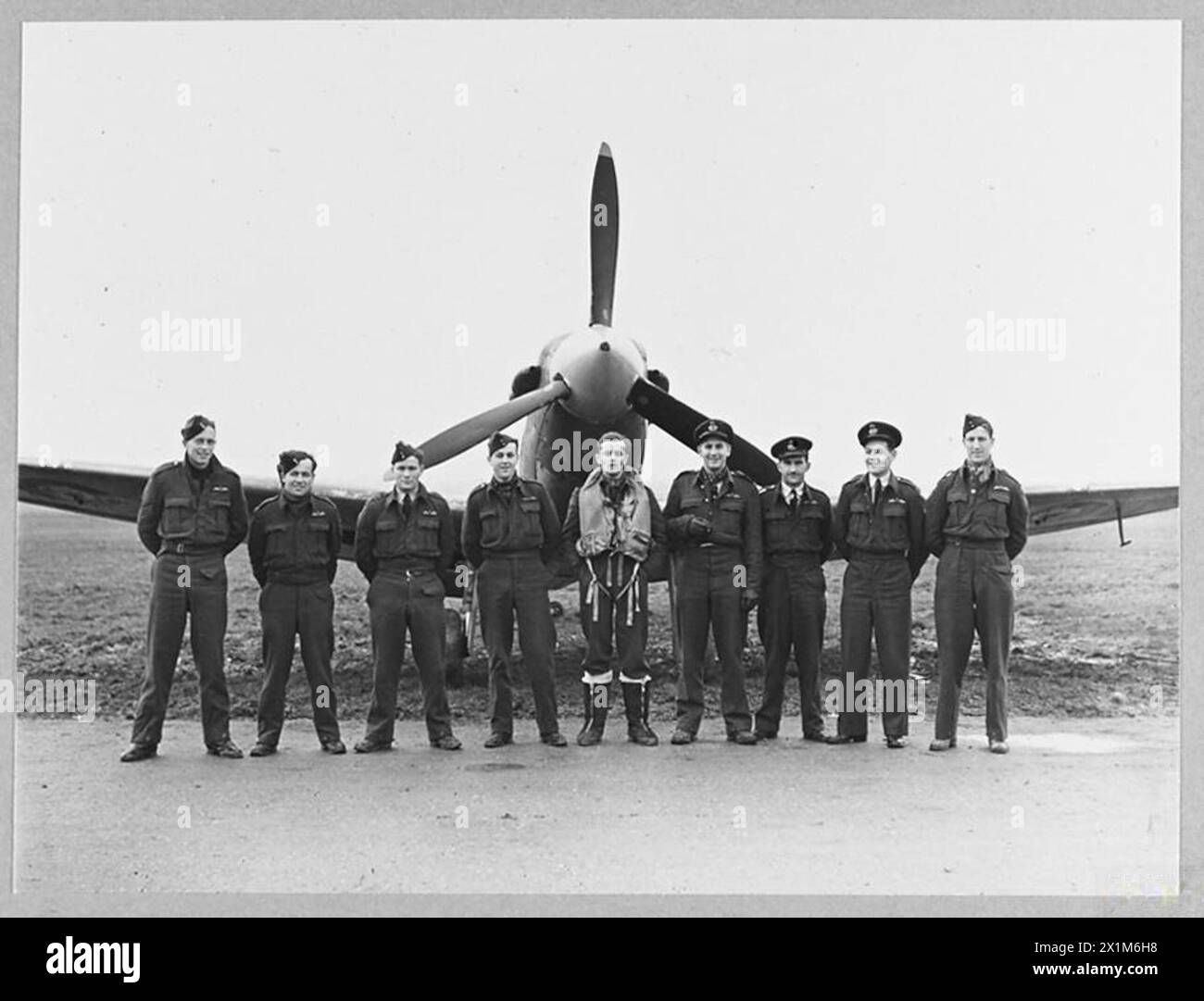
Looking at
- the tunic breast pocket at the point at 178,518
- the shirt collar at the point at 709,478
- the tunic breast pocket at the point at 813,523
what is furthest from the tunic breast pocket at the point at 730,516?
the tunic breast pocket at the point at 178,518

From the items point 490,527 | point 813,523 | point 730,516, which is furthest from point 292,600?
point 813,523

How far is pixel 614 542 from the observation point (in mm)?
7098

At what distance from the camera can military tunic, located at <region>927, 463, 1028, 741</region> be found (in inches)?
269

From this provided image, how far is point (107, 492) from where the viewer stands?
9164mm

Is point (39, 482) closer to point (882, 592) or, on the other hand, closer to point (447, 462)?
point (447, 462)

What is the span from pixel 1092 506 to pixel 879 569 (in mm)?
4511

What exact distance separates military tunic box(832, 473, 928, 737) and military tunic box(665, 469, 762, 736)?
0.60 metres

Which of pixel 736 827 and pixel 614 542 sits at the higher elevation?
pixel 614 542

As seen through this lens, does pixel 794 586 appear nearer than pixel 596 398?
Yes

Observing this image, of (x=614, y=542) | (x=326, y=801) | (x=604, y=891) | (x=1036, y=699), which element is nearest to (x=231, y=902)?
A: (x=326, y=801)

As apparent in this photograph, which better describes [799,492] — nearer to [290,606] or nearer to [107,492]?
[290,606]

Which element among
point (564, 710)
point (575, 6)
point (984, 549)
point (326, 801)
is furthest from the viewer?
point (564, 710)

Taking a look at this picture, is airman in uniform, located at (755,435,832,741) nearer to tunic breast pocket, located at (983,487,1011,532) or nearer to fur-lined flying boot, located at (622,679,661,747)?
fur-lined flying boot, located at (622,679,661,747)

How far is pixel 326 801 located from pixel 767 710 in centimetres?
289
